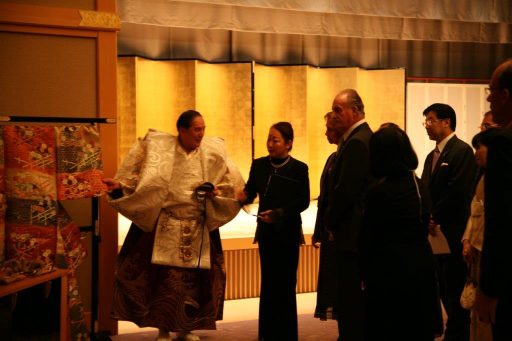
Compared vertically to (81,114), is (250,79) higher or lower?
higher

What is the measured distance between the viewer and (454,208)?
13.2 ft

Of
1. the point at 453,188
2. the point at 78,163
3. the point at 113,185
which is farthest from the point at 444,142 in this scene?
the point at 78,163

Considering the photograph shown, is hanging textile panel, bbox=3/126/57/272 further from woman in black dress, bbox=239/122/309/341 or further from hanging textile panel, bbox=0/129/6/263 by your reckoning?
woman in black dress, bbox=239/122/309/341

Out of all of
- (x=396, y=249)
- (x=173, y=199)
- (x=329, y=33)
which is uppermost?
(x=329, y=33)

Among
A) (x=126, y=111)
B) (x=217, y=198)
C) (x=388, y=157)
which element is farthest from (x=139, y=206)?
(x=126, y=111)

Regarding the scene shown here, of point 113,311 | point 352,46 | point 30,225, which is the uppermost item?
point 352,46

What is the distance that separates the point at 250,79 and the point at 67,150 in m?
3.63

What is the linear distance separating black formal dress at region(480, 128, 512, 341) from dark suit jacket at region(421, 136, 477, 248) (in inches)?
76.6

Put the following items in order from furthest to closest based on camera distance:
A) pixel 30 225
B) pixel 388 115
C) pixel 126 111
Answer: pixel 388 115
pixel 126 111
pixel 30 225

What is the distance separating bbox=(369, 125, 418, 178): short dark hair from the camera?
2725 mm

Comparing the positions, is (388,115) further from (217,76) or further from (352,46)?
(217,76)

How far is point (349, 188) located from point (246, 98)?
13.0 feet

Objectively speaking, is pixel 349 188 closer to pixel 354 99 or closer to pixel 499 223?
pixel 354 99

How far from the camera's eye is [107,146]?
4402mm
